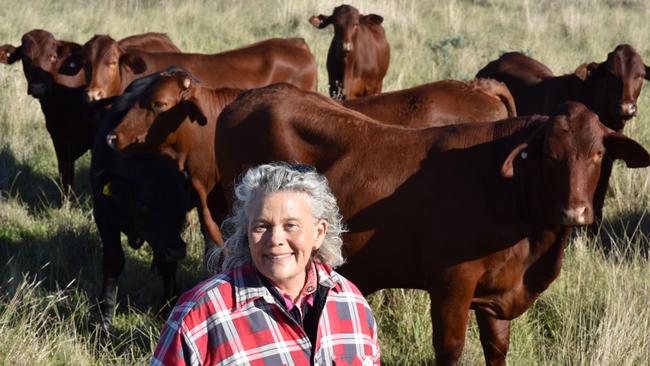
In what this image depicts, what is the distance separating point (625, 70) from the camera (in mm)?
8711

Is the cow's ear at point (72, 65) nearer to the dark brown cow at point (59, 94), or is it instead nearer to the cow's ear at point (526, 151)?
the dark brown cow at point (59, 94)

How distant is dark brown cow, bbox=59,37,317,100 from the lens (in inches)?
367

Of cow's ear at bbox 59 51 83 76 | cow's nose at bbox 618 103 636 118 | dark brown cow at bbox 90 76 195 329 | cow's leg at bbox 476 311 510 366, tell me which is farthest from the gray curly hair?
cow's ear at bbox 59 51 83 76

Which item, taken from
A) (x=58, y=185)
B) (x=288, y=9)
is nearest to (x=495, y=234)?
(x=58, y=185)

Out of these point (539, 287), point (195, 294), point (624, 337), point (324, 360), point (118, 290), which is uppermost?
point (195, 294)

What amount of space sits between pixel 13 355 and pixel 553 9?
17.7 metres

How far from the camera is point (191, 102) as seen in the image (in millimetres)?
7152

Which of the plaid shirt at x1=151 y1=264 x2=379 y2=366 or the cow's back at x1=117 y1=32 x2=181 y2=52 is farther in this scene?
the cow's back at x1=117 y1=32 x2=181 y2=52

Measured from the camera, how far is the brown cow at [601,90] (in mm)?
8622

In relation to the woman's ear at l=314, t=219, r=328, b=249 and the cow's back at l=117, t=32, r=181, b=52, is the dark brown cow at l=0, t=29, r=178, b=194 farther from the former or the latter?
the woman's ear at l=314, t=219, r=328, b=249

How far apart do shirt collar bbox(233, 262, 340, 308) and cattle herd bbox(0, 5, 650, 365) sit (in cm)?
173

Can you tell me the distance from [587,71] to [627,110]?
2.42 ft

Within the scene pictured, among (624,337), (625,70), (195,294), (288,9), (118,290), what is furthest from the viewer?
(288,9)

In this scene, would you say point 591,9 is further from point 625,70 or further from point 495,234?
point 495,234
